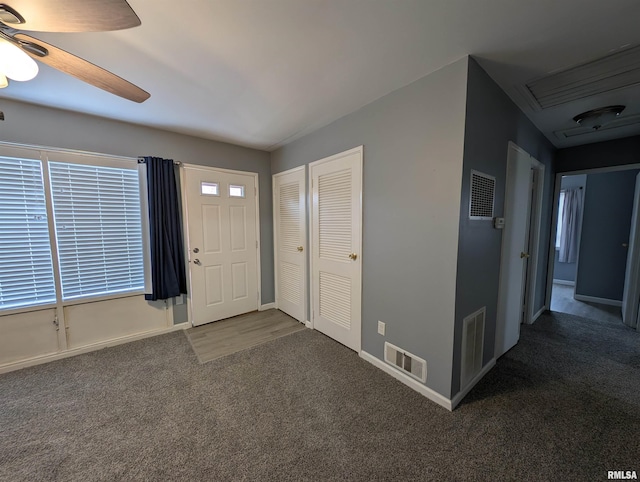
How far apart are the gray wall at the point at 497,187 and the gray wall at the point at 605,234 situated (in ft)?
10.0

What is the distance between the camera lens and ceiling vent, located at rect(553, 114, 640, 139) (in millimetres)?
2369

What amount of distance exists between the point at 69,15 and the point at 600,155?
5059 millimetres

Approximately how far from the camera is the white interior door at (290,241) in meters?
3.10

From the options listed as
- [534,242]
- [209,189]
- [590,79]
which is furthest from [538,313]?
[209,189]

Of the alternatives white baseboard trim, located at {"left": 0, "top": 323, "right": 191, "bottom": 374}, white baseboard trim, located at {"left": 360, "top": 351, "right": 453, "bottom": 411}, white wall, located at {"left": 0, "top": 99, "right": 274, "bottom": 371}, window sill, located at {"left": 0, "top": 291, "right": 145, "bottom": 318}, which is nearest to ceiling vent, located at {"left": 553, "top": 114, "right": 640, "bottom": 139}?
white baseboard trim, located at {"left": 360, "top": 351, "right": 453, "bottom": 411}

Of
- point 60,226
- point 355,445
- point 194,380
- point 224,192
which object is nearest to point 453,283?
point 355,445

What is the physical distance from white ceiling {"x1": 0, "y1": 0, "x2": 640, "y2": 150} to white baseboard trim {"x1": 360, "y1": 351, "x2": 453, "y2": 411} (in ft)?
7.75

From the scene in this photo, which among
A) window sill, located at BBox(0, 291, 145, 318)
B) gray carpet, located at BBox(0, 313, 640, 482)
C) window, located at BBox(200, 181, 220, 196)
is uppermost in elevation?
window, located at BBox(200, 181, 220, 196)

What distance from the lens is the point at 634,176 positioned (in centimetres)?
369

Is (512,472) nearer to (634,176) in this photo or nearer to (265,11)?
(265,11)

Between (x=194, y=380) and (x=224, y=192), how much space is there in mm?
2224

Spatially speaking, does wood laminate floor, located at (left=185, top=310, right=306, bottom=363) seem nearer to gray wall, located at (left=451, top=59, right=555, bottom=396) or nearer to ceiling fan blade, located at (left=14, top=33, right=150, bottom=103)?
gray wall, located at (left=451, top=59, right=555, bottom=396)

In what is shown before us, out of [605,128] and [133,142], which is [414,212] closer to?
Answer: [605,128]

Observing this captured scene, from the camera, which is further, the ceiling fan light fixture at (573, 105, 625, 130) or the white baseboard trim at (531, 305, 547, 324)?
the white baseboard trim at (531, 305, 547, 324)
